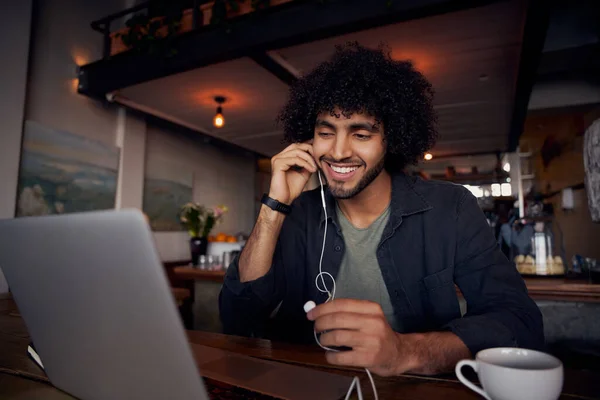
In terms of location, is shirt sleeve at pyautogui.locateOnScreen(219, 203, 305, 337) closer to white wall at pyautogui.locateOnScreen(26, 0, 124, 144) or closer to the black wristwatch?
the black wristwatch

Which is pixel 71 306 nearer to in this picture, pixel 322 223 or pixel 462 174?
pixel 322 223

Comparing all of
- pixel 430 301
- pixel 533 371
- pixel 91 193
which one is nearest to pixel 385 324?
pixel 533 371

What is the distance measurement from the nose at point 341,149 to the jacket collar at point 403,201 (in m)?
0.19

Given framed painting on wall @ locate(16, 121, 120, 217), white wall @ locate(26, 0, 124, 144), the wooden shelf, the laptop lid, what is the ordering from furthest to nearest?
1. white wall @ locate(26, 0, 124, 144)
2. framed painting on wall @ locate(16, 121, 120, 217)
3. the wooden shelf
4. the laptop lid

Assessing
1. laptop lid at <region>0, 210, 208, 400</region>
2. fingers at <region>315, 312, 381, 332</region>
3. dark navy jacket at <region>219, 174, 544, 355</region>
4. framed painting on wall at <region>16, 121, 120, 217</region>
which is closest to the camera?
laptop lid at <region>0, 210, 208, 400</region>

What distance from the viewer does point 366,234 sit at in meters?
1.34

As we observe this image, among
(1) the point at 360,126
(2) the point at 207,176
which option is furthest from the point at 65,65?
(1) the point at 360,126

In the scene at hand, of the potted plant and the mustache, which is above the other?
the mustache

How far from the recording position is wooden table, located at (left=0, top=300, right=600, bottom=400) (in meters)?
0.63

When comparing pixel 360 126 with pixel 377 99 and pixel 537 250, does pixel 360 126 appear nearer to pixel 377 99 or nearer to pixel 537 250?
pixel 377 99

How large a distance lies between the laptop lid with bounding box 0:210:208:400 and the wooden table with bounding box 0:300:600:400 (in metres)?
0.16

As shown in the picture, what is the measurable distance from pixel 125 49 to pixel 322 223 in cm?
329

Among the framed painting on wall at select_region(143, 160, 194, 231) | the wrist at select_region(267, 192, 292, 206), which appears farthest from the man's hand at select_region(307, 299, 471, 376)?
the framed painting on wall at select_region(143, 160, 194, 231)

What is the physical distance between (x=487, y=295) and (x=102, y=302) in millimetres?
958
